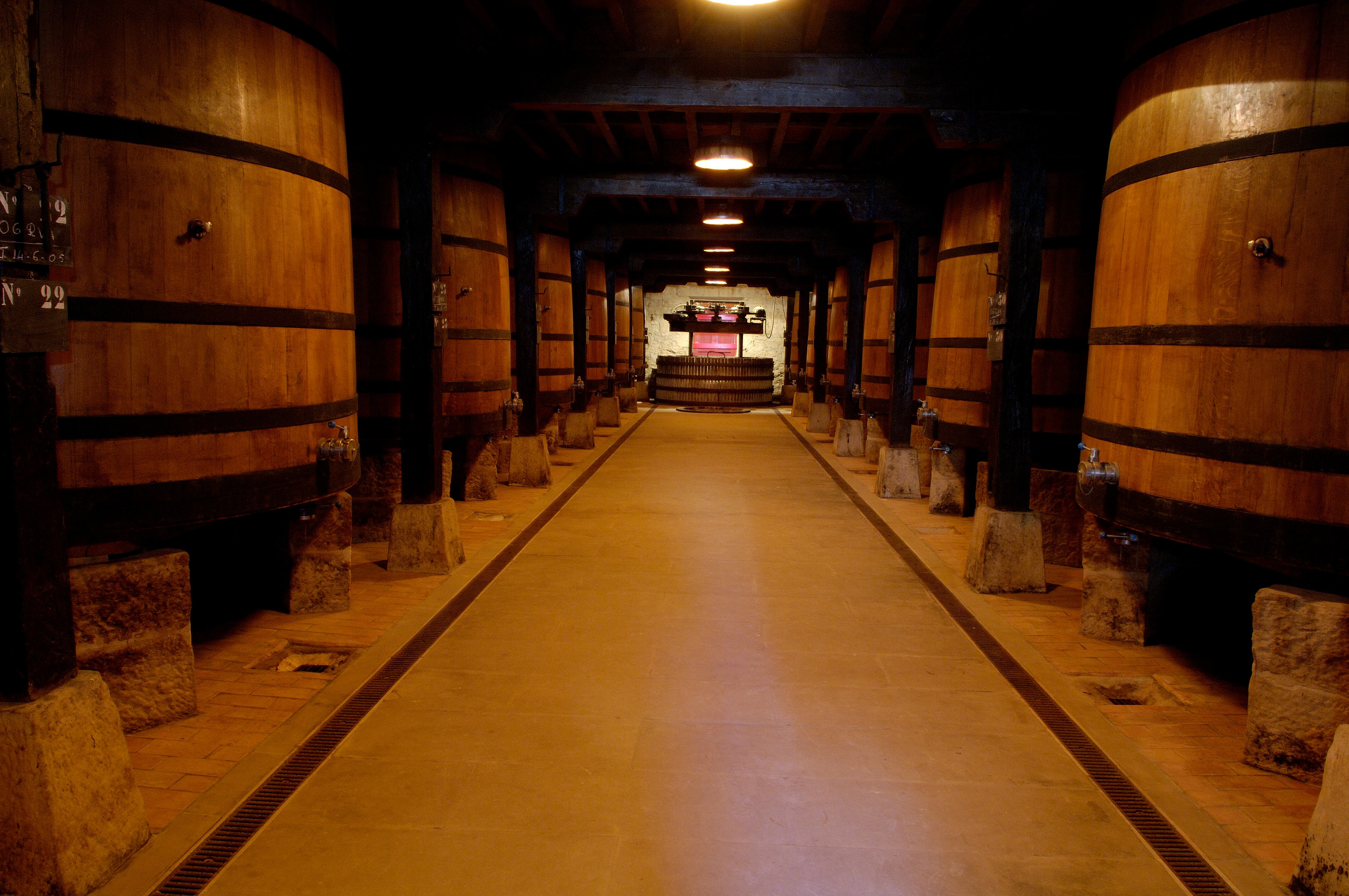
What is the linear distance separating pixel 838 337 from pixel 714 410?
6449 millimetres

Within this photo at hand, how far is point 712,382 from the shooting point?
21172mm

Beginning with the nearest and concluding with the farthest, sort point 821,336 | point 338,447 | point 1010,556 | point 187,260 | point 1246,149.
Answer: point 1246,149 → point 187,260 → point 338,447 → point 1010,556 → point 821,336

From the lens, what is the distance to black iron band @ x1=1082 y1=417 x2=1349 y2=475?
10.3 feet

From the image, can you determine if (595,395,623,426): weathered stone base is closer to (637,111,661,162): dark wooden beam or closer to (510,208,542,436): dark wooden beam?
(510,208,542,436): dark wooden beam

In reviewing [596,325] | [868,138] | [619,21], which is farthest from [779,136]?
[596,325]

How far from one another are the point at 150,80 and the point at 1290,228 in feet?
14.8

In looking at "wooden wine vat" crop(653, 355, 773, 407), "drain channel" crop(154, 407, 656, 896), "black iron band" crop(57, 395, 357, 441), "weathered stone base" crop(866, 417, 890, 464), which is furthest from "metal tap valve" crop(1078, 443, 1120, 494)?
"wooden wine vat" crop(653, 355, 773, 407)

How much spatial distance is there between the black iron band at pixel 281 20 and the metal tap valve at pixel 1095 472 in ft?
14.3

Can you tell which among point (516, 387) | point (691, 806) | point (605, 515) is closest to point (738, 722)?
point (691, 806)

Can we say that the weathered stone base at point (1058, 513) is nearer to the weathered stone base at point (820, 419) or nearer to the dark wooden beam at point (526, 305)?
the dark wooden beam at point (526, 305)

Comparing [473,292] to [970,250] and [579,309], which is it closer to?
[970,250]

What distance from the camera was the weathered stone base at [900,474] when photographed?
8961 mm

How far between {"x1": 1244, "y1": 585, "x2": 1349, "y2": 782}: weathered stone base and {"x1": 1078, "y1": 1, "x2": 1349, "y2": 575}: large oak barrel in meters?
0.17

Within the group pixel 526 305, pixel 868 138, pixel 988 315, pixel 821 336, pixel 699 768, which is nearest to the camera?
pixel 699 768
